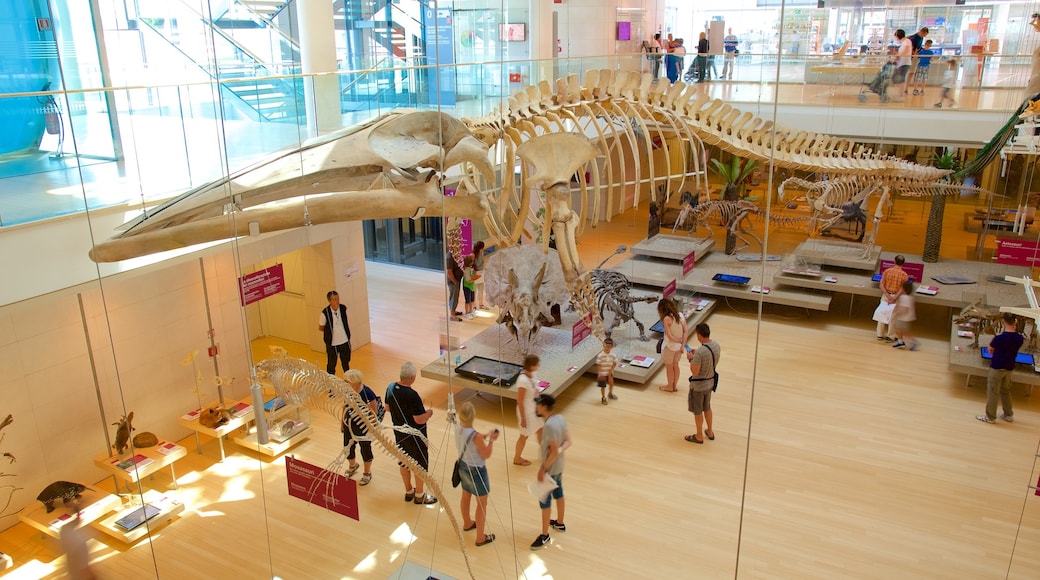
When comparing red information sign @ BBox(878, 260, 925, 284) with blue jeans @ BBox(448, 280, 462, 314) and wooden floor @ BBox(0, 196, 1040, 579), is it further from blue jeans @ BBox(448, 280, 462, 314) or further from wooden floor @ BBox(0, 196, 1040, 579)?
blue jeans @ BBox(448, 280, 462, 314)

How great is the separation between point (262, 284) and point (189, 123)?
1.45 m

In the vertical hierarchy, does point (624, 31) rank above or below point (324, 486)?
above

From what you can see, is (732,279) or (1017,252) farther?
(732,279)

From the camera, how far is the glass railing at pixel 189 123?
5.04 metres

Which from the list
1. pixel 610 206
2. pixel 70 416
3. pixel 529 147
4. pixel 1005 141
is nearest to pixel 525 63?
pixel 610 206

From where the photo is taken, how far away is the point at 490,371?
666cm

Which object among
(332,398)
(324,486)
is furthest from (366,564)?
(332,398)

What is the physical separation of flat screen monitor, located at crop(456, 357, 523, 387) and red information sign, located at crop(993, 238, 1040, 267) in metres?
4.50

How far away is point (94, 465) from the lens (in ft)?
16.9

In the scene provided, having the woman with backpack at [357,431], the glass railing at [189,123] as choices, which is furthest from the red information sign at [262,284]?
the woman with backpack at [357,431]

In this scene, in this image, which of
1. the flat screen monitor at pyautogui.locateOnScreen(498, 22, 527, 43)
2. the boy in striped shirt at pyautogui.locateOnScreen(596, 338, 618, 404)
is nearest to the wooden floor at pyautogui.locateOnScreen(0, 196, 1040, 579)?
the boy in striped shirt at pyautogui.locateOnScreen(596, 338, 618, 404)

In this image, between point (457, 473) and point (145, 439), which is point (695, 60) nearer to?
point (457, 473)

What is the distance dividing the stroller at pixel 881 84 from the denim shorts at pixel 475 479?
663cm

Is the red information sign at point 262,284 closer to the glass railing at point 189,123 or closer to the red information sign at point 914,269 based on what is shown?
the glass railing at point 189,123
